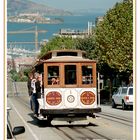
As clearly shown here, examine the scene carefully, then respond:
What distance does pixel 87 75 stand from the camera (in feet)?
42.8

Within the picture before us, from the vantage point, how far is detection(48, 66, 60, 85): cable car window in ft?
41.0

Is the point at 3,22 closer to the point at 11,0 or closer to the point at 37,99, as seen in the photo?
the point at 11,0

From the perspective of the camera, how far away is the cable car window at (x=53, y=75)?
1249 centimetres

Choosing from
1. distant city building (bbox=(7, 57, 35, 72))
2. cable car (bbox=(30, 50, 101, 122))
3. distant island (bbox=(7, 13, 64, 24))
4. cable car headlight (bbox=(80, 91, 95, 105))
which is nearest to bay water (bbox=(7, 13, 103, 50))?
distant island (bbox=(7, 13, 64, 24))

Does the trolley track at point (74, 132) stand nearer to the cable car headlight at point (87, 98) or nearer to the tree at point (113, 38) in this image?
the cable car headlight at point (87, 98)

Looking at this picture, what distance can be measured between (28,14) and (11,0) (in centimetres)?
24

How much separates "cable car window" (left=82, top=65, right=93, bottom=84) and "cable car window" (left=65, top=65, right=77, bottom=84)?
213mm

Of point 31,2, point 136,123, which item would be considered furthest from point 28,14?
point 136,123

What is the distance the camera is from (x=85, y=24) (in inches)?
257

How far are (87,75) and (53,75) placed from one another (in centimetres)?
75

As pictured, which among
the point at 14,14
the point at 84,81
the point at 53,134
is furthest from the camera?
the point at 84,81

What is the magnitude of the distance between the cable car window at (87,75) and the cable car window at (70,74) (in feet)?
0.70

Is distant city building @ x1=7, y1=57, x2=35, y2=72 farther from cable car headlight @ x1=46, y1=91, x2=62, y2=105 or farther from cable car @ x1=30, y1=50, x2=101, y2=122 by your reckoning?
cable car headlight @ x1=46, y1=91, x2=62, y2=105

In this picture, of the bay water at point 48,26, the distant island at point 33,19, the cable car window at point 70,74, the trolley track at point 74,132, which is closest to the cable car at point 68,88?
the cable car window at point 70,74
